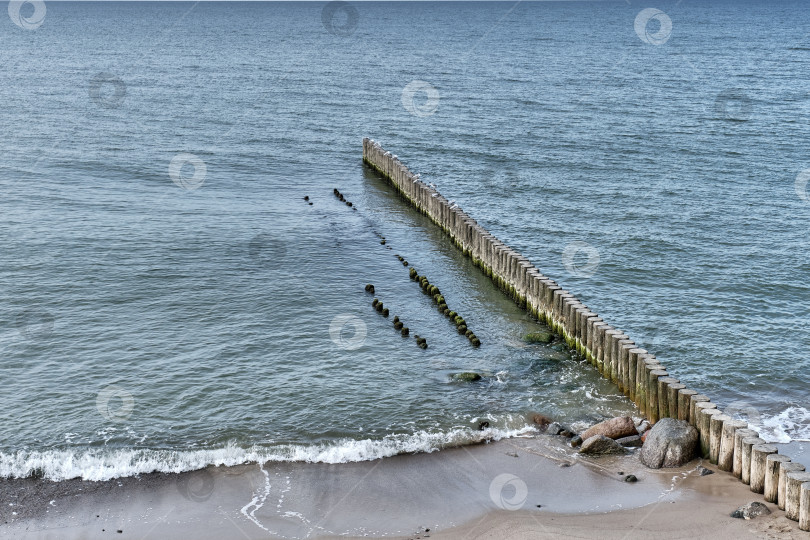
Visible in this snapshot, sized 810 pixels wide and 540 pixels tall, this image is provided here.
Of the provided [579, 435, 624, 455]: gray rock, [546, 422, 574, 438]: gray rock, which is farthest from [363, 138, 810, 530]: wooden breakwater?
[546, 422, 574, 438]: gray rock

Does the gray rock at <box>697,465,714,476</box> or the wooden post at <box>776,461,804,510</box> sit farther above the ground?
the wooden post at <box>776,461,804,510</box>

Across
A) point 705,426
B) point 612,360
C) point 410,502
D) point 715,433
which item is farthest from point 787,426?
point 410,502

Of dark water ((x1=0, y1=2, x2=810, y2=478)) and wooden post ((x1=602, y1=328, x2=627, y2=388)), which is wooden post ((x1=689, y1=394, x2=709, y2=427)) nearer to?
dark water ((x1=0, y1=2, x2=810, y2=478))

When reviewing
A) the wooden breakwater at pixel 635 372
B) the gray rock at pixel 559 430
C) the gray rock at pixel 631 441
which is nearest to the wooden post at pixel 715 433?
the wooden breakwater at pixel 635 372

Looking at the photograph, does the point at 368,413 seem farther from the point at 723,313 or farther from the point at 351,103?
the point at 351,103

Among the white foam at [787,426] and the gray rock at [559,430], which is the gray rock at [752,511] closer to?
the white foam at [787,426]
